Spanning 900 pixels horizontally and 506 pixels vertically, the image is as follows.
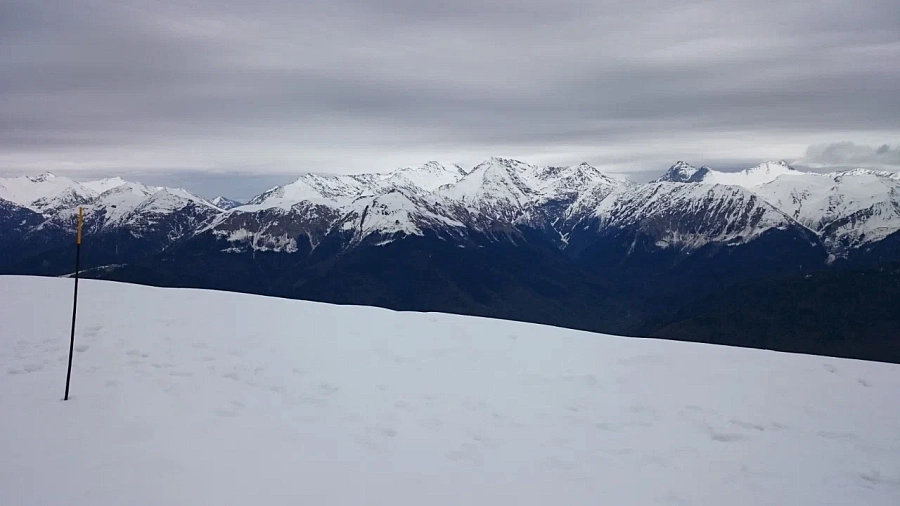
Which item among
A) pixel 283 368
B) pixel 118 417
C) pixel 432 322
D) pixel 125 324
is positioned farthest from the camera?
pixel 432 322

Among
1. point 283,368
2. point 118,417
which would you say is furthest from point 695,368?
point 118,417

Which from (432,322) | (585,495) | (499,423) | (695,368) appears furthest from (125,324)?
(695,368)

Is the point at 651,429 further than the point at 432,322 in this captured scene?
No

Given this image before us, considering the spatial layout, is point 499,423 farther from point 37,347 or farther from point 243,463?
point 37,347

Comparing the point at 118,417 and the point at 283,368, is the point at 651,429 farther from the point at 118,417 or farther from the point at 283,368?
the point at 118,417

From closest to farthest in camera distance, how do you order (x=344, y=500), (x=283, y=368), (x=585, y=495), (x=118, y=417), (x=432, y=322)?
(x=344, y=500), (x=585, y=495), (x=118, y=417), (x=283, y=368), (x=432, y=322)

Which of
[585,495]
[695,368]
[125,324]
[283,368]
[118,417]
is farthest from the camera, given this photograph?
[125,324]
